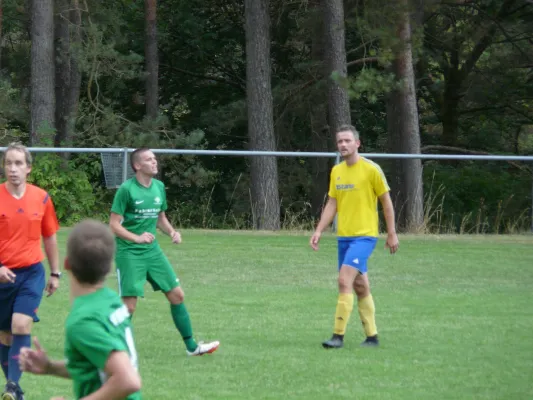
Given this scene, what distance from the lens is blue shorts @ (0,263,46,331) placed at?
23.8 feet

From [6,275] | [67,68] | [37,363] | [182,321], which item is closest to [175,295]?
[182,321]

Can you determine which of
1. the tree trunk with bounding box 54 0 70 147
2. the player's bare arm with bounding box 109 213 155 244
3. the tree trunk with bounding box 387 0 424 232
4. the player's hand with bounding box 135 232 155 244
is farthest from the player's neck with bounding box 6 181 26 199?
the tree trunk with bounding box 54 0 70 147

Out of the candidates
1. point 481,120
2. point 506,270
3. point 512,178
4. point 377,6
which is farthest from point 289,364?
point 481,120

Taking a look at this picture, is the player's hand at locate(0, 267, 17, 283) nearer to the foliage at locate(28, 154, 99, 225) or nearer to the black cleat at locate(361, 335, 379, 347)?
the black cleat at locate(361, 335, 379, 347)

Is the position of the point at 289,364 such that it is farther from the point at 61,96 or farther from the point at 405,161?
the point at 61,96

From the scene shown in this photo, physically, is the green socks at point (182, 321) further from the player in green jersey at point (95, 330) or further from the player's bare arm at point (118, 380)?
the player's bare arm at point (118, 380)

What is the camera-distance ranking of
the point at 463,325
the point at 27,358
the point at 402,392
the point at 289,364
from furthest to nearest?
the point at 463,325, the point at 289,364, the point at 402,392, the point at 27,358

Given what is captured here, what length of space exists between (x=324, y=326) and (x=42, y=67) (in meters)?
18.2

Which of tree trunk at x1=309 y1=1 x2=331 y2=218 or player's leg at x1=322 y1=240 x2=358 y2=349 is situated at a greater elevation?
tree trunk at x1=309 y1=1 x2=331 y2=218

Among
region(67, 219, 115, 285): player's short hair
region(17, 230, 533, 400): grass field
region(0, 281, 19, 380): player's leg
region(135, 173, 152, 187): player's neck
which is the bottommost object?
region(17, 230, 533, 400): grass field

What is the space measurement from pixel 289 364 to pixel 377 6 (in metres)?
12.9

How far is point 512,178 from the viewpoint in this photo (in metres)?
25.5

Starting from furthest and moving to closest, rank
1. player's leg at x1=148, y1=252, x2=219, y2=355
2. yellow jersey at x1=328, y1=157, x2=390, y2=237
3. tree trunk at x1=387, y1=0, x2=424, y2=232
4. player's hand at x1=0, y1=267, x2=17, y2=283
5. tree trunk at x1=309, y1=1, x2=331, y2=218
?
tree trunk at x1=309, y1=1, x2=331, y2=218 < tree trunk at x1=387, y1=0, x2=424, y2=232 < yellow jersey at x1=328, y1=157, x2=390, y2=237 < player's leg at x1=148, y1=252, x2=219, y2=355 < player's hand at x1=0, y1=267, x2=17, y2=283

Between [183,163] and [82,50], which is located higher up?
[82,50]
